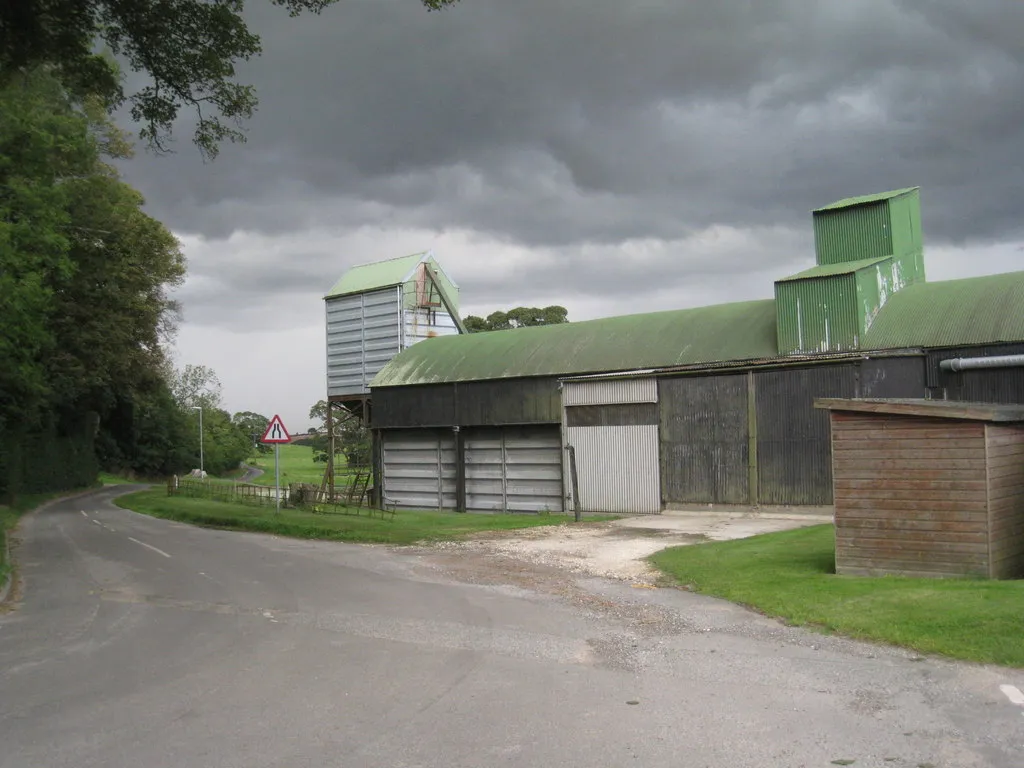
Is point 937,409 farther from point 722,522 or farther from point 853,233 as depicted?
point 853,233

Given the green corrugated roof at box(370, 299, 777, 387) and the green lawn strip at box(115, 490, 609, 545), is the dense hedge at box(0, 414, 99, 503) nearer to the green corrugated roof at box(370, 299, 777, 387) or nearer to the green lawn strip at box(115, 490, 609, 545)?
the green lawn strip at box(115, 490, 609, 545)

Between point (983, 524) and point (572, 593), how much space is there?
211 inches

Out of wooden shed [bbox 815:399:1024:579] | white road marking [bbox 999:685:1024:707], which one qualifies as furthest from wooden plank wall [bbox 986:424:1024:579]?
white road marking [bbox 999:685:1024:707]

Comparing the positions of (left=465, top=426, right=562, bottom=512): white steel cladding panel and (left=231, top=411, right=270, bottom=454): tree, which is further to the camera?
(left=231, top=411, right=270, bottom=454): tree

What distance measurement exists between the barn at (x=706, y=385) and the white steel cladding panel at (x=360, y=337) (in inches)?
172

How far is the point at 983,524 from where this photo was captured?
36.4 feet

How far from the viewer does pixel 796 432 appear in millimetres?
24188

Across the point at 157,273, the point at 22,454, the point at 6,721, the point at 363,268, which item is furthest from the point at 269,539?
the point at 22,454

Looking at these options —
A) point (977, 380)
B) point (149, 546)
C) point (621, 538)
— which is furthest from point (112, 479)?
point (977, 380)

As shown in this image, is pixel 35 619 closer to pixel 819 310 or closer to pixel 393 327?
pixel 819 310

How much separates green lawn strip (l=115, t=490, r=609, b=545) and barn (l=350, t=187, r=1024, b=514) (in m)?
2.63

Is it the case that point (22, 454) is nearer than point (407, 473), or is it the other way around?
point (407, 473)

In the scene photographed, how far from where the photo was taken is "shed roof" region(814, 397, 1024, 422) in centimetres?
1107

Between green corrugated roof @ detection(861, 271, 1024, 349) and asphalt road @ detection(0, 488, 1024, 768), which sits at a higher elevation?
green corrugated roof @ detection(861, 271, 1024, 349)
